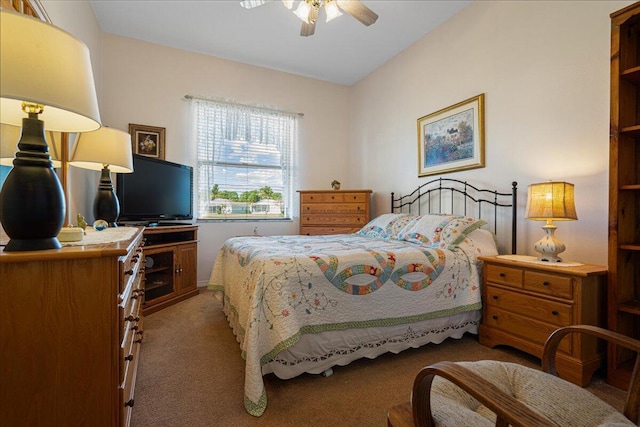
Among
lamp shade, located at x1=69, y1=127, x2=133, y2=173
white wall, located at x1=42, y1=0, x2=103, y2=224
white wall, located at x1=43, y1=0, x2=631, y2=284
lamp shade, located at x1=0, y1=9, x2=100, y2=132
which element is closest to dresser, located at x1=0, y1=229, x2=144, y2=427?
lamp shade, located at x1=0, y1=9, x2=100, y2=132

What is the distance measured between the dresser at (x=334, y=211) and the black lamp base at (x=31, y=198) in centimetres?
326

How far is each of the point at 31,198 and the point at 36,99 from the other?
286 mm

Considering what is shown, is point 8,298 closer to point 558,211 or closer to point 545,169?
point 558,211

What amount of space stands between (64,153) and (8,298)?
120cm

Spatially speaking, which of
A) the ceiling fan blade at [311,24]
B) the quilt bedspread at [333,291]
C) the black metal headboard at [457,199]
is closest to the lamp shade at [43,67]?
the quilt bedspread at [333,291]

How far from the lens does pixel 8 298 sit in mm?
810

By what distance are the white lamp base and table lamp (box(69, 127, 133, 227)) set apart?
290cm

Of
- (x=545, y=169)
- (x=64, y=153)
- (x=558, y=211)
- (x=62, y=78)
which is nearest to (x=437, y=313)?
(x=558, y=211)

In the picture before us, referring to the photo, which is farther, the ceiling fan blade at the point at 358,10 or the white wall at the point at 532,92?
the ceiling fan blade at the point at 358,10

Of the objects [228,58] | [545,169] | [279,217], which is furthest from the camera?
[279,217]

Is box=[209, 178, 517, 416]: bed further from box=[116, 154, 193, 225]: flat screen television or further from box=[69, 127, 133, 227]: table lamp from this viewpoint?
box=[116, 154, 193, 225]: flat screen television

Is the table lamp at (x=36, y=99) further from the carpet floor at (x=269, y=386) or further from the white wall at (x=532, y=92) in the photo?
the white wall at (x=532, y=92)

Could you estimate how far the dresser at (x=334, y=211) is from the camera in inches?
158

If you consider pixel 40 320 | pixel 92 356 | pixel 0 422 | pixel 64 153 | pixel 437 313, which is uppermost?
pixel 64 153
